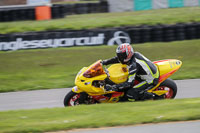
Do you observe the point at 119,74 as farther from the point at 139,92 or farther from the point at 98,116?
the point at 98,116

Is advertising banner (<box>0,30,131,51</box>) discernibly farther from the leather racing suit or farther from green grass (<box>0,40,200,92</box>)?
the leather racing suit

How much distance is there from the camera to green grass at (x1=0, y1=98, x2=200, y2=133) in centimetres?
563

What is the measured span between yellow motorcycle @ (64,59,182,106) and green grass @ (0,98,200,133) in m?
0.67

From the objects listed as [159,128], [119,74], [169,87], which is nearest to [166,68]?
[169,87]

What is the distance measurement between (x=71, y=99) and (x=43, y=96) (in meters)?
1.85

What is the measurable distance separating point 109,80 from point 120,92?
0.37 meters

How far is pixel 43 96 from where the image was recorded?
363 inches

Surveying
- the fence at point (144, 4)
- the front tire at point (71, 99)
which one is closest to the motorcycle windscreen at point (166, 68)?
the front tire at point (71, 99)

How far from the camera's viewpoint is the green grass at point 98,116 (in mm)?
5629

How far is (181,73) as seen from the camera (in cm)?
1112

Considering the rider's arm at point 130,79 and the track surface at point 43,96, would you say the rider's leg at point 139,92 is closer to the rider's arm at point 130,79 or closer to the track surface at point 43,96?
the rider's arm at point 130,79

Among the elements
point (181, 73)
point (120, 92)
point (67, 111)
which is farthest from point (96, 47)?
point (67, 111)

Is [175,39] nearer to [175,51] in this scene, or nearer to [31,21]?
[175,51]

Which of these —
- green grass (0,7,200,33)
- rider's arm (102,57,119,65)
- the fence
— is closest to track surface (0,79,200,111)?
rider's arm (102,57,119,65)
